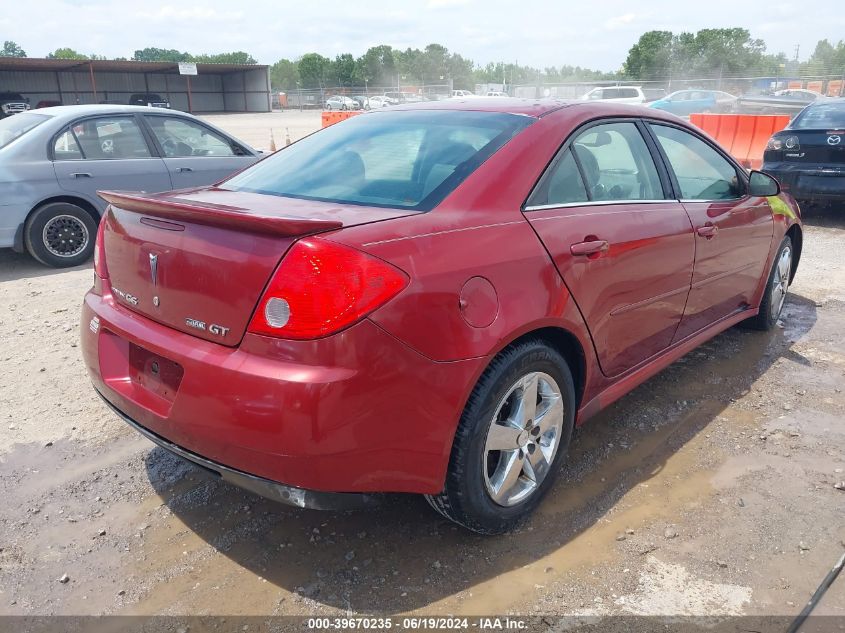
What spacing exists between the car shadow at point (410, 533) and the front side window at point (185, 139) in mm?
4913

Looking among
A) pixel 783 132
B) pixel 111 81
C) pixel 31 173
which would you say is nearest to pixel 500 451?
pixel 31 173

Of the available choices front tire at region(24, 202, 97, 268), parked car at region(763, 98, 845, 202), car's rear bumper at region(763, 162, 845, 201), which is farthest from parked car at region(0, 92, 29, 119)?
car's rear bumper at region(763, 162, 845, 201)

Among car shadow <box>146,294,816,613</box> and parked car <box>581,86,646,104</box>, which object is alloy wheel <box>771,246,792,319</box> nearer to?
car shadow <box>146,294,816,613</box>

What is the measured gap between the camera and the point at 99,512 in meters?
2.79

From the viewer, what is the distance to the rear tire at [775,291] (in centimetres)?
459

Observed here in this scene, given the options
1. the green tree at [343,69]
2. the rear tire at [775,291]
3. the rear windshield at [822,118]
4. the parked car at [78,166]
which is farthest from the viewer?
the green tree at [343,69]

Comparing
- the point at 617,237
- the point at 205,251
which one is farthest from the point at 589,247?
the point at 205,251

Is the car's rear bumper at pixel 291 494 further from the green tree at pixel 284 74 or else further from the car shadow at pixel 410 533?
the green tree at pixel 284 74

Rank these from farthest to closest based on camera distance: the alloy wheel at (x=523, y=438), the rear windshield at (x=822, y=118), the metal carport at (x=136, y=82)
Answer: the metal carport at (x=136, y=82), the rear windshield at (x=822, y=118), the alloy wheel at (x=523, y=438)

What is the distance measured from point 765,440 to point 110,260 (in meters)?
3.21

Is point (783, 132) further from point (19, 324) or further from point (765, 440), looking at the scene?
point (19, 324)

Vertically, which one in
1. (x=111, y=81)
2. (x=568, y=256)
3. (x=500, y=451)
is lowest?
(x=500, y=451)

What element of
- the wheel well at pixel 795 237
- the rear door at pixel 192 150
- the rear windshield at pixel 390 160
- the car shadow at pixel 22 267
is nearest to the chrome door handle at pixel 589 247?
the rear windshield at pixel 390 160

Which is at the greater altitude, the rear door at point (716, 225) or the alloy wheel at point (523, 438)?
the rear door at point (716, 225)
